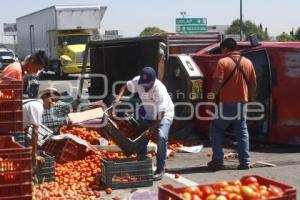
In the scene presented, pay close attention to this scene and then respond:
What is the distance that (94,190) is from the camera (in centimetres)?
759

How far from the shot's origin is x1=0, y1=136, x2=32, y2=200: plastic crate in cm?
479

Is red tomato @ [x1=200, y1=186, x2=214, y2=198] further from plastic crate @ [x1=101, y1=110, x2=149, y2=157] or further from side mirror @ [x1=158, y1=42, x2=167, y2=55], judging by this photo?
side mirror @ [x1=158, y1=42, x2=167, y2=55]

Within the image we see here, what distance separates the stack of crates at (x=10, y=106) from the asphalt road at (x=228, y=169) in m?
2.10

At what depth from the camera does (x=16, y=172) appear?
4.81 meters

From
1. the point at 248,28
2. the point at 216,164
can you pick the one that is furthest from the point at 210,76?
the point at 248,28

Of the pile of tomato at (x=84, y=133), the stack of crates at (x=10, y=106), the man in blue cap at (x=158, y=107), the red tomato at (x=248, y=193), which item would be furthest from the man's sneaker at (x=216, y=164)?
the red tomato at (x=248, y=193)

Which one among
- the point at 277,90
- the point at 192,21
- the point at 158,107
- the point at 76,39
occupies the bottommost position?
the point at 158,107

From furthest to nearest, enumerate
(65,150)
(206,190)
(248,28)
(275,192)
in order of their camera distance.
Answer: (248,28) < (65,150) < (206,190) < (275,192)

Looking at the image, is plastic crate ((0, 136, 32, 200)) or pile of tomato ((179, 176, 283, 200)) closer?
pile of tomato ((179, 176, 283, 200))

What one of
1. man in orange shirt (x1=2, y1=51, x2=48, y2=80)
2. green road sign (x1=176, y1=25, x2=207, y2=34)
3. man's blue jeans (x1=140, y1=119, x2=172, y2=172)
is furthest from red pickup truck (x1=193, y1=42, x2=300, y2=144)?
green road sign (x1=176, y1=25, x2=207, y2=34)

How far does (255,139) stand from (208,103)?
42.1 inches

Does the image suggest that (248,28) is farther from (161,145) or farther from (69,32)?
(161,145)

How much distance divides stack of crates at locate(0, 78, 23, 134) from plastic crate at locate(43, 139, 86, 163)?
339 cm

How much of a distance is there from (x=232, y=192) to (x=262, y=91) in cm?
571
